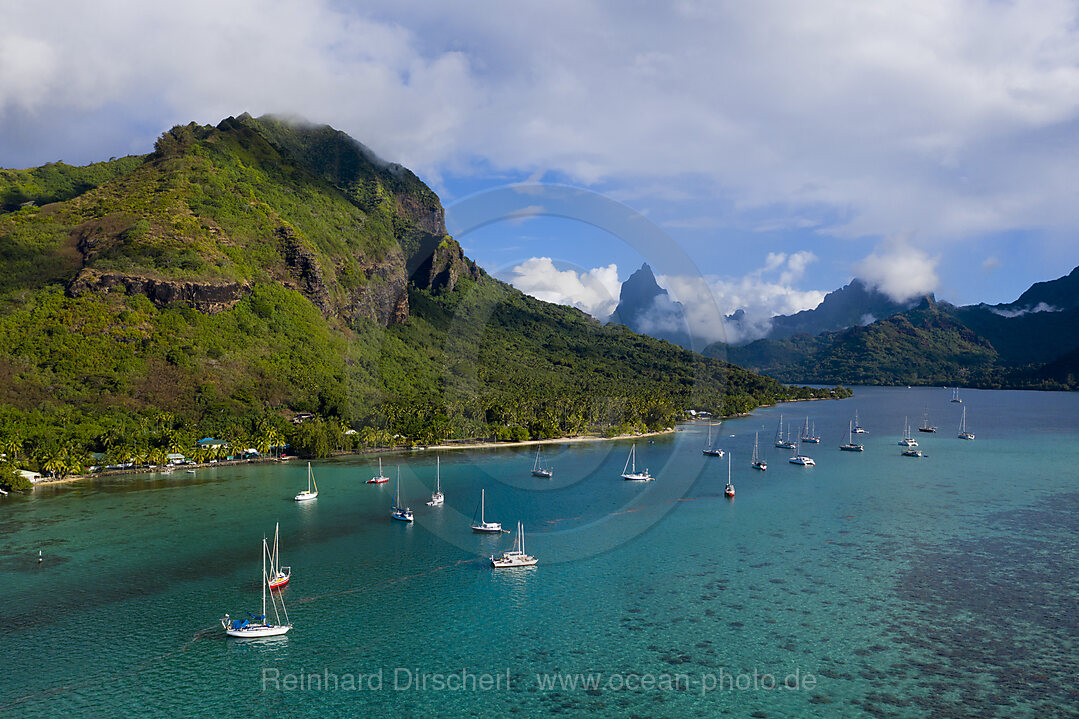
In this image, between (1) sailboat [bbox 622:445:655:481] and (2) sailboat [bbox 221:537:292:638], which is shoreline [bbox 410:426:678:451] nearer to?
(1) sailboat [bbox 622:445:655:481]

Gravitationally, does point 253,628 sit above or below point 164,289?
below

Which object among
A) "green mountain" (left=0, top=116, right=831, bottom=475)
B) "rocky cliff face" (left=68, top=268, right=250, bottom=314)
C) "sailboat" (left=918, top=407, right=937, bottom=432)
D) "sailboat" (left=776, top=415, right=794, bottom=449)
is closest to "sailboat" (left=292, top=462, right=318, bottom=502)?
"green mountain" (left=0, top=116, right=831, bottom=475)

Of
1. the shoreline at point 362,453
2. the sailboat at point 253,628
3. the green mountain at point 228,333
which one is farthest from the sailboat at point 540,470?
the sailboat at point 253,628

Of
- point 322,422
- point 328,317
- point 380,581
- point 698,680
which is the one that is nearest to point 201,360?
point 322,422

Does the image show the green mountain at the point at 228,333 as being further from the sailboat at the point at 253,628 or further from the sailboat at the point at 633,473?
the sailboat at the point at 253,628

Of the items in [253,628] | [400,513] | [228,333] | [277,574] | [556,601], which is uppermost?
[228,333]

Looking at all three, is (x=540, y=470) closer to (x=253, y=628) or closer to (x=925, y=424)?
(x=253, y=628)

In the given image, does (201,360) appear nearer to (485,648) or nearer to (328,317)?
(328,317)

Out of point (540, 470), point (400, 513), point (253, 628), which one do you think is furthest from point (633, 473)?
point (253, 628)
